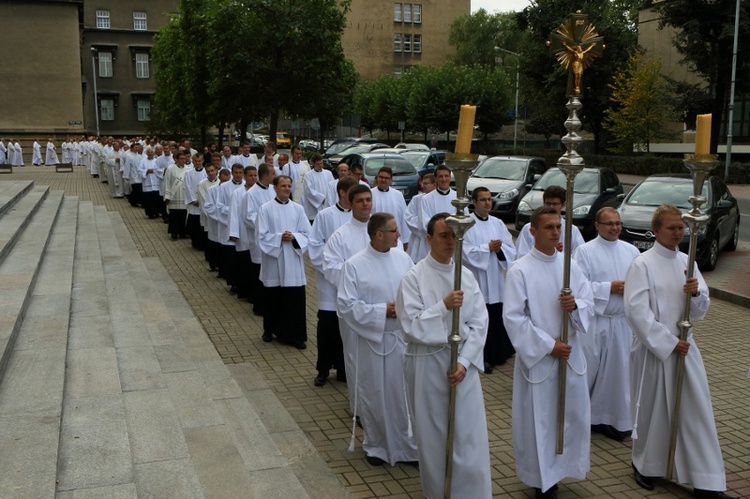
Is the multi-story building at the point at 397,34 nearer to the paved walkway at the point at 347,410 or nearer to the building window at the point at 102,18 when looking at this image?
the building window at the point at 102,18

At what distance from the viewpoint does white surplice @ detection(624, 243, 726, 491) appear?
545cm

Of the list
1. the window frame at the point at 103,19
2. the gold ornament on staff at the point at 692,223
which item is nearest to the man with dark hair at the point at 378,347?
the gold ornament on staff at the point at 692,223

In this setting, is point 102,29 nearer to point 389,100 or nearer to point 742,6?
point 389,100

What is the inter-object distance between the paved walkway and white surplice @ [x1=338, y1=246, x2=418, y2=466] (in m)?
0.19

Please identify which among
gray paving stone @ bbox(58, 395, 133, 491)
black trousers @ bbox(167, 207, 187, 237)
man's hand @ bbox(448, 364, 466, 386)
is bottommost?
gray paving stone @ bbox(58, 395, 133, 491)

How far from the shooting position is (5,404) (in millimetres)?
6059

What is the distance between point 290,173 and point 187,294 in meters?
6.01

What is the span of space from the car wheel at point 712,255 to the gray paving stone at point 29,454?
37.7ft

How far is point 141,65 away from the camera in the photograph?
200 ft

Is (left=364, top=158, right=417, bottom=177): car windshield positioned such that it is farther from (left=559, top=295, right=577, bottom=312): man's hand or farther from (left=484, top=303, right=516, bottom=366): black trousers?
(left=559, top=295, right=577, bottom=312): man's hand

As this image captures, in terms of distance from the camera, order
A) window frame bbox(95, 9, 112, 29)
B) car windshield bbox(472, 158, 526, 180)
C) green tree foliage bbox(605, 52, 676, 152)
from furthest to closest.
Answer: window frame bbox(95, 9, 112, 29) < green tree foliage bbox(605, 52, 676, 152) < car windshield bbox(472, 158, 526, 180)

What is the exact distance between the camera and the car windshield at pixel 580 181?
58.9 ft

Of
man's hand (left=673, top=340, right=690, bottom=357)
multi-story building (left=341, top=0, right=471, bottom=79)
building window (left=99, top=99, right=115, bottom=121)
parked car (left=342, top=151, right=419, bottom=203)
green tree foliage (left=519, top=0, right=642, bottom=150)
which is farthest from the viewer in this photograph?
multi-story building (left=341, top=0, right=471, bottom=79)

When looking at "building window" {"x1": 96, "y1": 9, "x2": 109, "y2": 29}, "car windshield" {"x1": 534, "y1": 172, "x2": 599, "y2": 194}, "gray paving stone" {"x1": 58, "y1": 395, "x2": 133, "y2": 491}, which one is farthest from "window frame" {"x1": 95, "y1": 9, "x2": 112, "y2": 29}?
"gray paving stone" {"x1": 58, "y1": 395, "x2": 133, "y2": 491}
